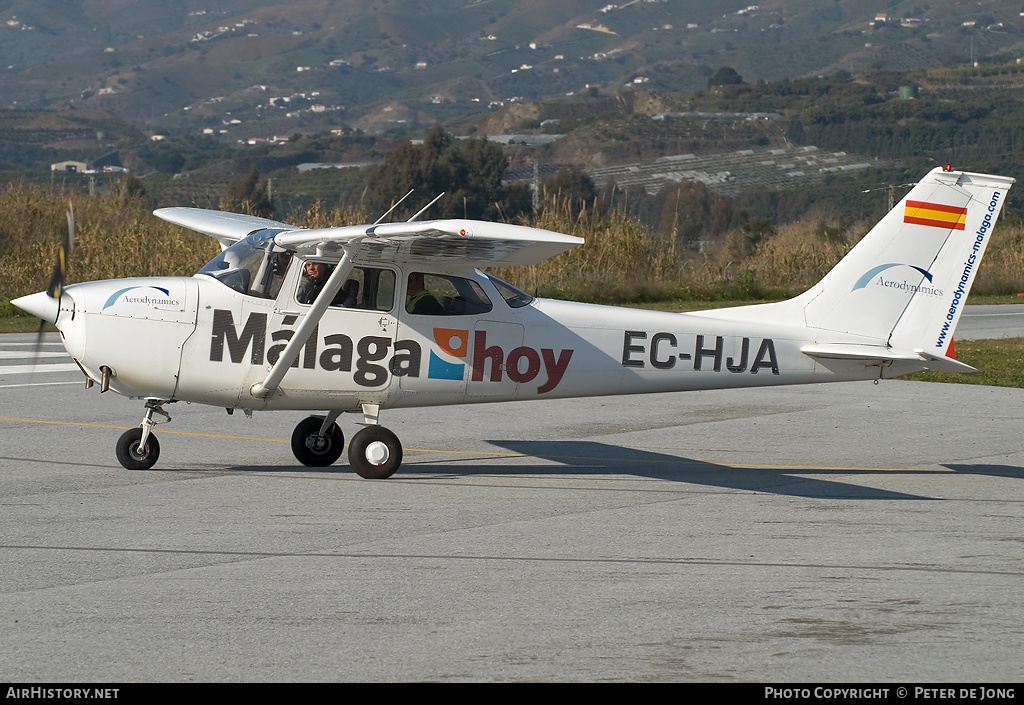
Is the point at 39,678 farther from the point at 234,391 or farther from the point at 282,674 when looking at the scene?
the point at 234,391

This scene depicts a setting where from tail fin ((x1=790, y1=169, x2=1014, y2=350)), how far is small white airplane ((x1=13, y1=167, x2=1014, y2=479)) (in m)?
0.01

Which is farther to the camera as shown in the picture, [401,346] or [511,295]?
[511,295]

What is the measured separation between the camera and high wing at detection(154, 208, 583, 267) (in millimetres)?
8164

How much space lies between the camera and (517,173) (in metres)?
132

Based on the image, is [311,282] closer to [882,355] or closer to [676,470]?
[676,470]

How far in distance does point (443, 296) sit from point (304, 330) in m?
1.20

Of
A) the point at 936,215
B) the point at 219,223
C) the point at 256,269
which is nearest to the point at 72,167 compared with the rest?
the point at 219,223

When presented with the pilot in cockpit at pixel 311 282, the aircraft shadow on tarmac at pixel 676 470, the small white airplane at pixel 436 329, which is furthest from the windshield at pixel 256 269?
the aircraft shadow on tarmac at pixel 676 470

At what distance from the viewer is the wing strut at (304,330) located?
9703mm

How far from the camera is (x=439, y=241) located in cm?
930

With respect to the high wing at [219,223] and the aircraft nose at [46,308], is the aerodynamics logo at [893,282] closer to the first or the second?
the high wing at [219,223]

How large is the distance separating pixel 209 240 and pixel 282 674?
837 inches

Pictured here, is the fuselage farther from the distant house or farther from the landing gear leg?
the distant house
